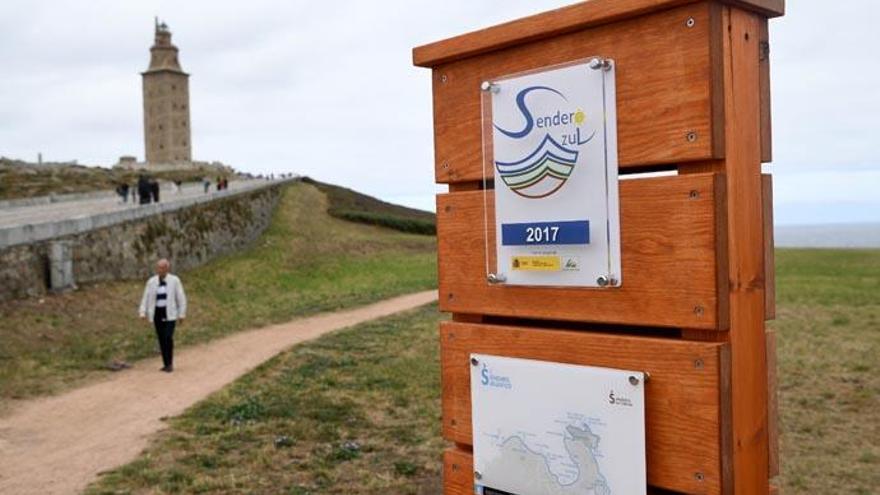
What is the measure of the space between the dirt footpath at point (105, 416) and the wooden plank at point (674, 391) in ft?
19.0

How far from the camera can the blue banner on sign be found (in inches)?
104

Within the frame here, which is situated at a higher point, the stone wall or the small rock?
the stone wall

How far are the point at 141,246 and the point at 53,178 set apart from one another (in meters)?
33.6

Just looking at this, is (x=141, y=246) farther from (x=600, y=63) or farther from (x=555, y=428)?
(x=600, y=63)

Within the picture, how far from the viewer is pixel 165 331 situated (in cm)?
1284

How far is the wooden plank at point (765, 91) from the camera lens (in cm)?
257

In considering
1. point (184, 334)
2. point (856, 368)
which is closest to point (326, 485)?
point (856, 368)

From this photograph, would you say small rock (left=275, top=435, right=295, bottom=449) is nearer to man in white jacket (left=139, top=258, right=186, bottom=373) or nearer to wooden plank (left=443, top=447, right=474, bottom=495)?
man in white jacket (left=139, top=258, right=186, bottom=373)

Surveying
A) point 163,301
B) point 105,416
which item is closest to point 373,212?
point 163,301

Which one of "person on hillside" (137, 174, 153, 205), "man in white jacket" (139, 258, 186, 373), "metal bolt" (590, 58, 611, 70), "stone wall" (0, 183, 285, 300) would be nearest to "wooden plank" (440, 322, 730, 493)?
"metal bolt" (590, 58, 611, 70)

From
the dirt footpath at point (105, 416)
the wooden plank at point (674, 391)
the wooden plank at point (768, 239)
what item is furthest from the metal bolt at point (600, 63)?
the dirt footpath at point (105, 416)

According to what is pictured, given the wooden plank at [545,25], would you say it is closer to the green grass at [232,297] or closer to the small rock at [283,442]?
the small rock at [283,442]

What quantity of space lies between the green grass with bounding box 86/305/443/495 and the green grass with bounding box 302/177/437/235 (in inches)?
1102

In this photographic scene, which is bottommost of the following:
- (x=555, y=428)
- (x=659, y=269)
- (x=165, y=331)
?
(x=165, y=331)
